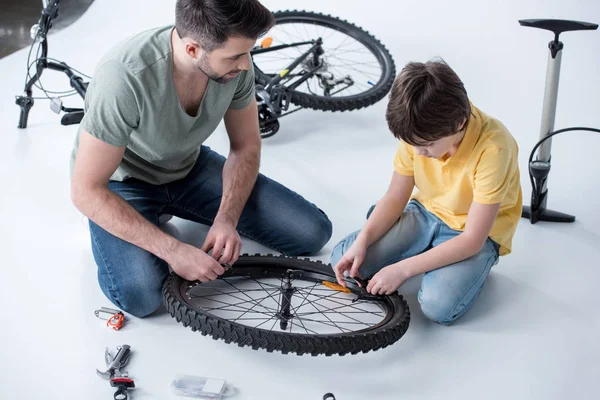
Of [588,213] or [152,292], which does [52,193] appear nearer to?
[152,292]

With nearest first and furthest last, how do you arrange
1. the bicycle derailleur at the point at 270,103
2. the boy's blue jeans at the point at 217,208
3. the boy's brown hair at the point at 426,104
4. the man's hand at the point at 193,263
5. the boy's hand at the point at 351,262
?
the boy's brown hair at the point at 426,104 → the man's hand at the point at 193,263 → the boy's hand at the point at 351,262 → the boy's blue jeans at the point at 217,208 → the bicycle derailleur at the point at 270,103

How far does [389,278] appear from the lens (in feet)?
7.04

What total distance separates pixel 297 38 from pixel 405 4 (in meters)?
0.66

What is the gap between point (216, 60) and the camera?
2012 mm

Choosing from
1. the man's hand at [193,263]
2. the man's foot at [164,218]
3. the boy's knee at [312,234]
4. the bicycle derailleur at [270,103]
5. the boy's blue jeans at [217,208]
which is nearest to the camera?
the man's hand at [193,263]

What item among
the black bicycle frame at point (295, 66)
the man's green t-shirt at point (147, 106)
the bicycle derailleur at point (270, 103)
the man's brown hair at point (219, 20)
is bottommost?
the bicycle derailleur at point (270, 103)

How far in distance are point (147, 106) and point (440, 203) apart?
2.90 feet

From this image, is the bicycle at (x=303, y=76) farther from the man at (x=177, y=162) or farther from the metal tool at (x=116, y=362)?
the metal tool at (x=116, y=362)

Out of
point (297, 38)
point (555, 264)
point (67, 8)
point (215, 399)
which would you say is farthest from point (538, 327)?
point (67, 8)

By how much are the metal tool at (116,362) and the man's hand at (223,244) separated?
1.16 ft

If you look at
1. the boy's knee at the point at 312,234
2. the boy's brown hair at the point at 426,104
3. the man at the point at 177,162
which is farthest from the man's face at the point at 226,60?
the boy's knee at the point at 312,234

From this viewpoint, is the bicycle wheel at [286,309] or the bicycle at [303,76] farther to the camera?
the bicycle at [303,76]

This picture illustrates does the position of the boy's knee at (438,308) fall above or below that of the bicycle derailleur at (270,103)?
below

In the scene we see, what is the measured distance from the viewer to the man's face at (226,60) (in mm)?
1978
